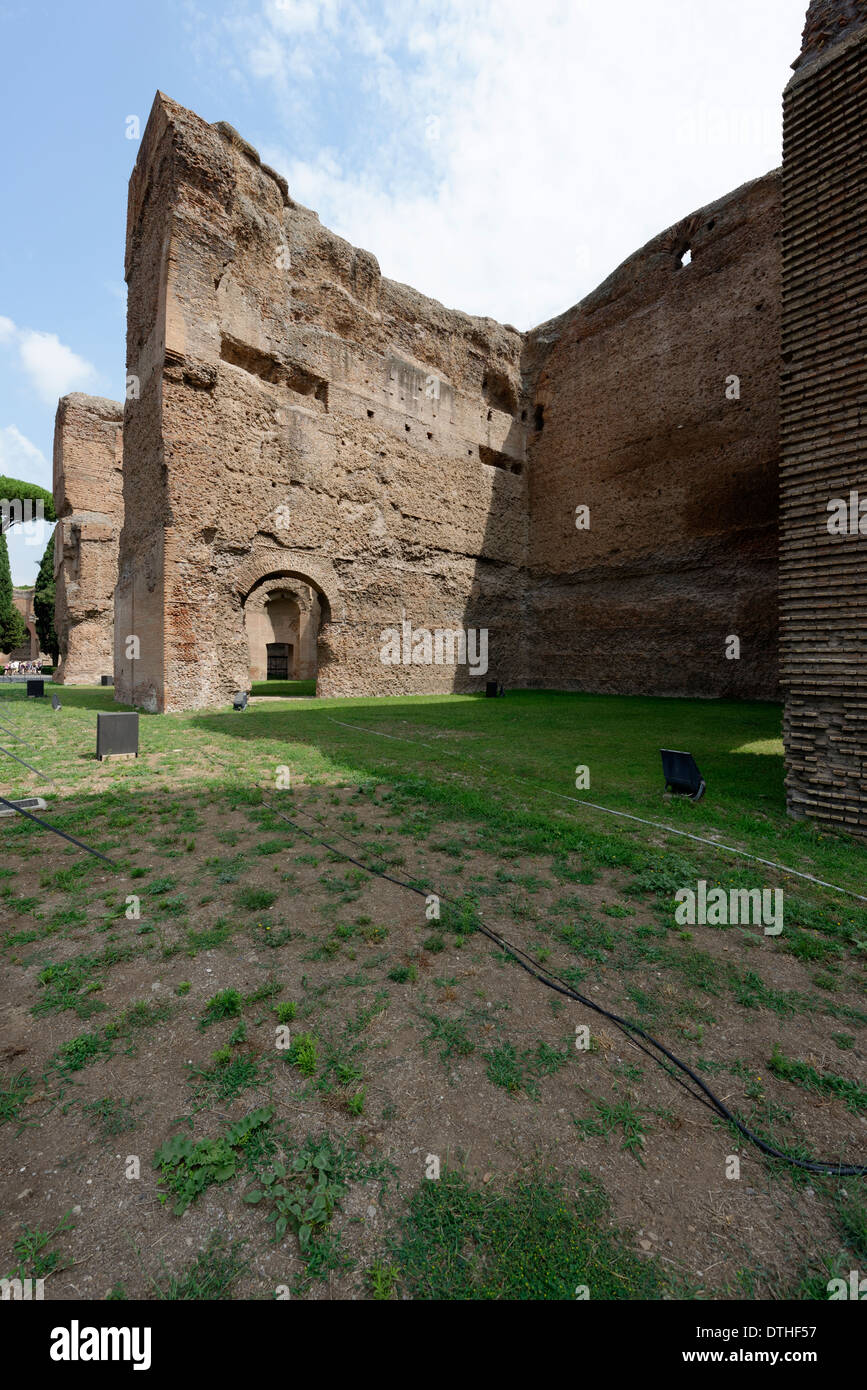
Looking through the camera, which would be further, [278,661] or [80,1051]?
[278,661]

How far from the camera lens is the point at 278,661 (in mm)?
32219

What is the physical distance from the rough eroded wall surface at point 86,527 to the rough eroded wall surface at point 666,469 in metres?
19.8

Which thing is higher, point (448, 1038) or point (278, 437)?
point (278, 437)

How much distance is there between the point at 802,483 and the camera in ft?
18.5

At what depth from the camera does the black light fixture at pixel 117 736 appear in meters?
7.66

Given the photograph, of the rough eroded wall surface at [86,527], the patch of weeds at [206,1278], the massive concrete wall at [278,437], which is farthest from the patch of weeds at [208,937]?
the rough eroded wall surface at [86,527]

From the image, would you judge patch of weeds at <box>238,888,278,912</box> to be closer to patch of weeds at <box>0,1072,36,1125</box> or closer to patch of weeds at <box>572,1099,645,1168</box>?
patch of weeds at <box>0,1072,36,1125</box>

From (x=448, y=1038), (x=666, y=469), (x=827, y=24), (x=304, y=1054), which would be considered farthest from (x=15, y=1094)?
(x=666, y=469)

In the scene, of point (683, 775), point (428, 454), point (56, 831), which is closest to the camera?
point (56, 831)

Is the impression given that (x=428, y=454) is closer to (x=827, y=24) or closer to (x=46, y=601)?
(x=827, y=24)

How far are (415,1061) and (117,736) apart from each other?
7.12 m

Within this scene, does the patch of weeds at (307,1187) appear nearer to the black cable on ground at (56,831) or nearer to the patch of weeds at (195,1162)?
the patch of weeds at (195,1162)

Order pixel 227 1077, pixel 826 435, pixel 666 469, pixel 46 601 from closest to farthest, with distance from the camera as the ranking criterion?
pixel 227 1077 → pixel 826 435 → pixel 666 469 → pixel 46 601
